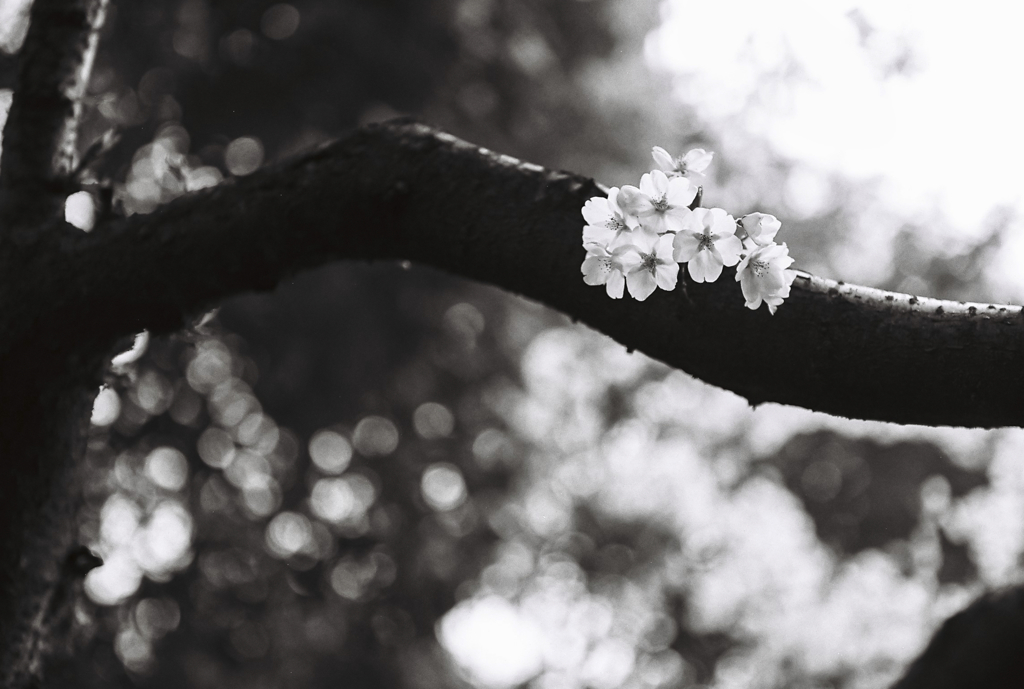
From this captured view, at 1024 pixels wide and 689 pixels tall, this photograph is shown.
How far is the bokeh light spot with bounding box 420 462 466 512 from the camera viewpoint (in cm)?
993

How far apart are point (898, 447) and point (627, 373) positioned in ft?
11.0

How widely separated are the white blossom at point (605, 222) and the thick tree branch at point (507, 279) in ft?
0.42

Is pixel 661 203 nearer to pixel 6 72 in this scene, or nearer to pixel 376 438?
pixel 6 72

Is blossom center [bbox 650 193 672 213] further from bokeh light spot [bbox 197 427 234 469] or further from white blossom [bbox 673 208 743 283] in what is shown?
bokeh light spot [bbox 197 427 234 469]

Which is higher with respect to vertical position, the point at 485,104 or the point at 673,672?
the point at 485,104

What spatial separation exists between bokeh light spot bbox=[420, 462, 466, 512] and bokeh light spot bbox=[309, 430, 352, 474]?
3.28ft

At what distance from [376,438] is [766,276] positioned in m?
8.57

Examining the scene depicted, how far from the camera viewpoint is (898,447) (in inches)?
390

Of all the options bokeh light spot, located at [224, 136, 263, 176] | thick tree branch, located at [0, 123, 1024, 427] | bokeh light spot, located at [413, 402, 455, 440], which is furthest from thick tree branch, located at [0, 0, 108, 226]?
bokeh light spot, located at [413, 402, 455, 440]

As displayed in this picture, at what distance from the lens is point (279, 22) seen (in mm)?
7844

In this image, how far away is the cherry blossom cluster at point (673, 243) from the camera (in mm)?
1496

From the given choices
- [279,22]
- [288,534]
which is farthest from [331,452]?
[279,22]

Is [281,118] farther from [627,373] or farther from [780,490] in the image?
[780,490]

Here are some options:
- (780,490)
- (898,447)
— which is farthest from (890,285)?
(780,490)
